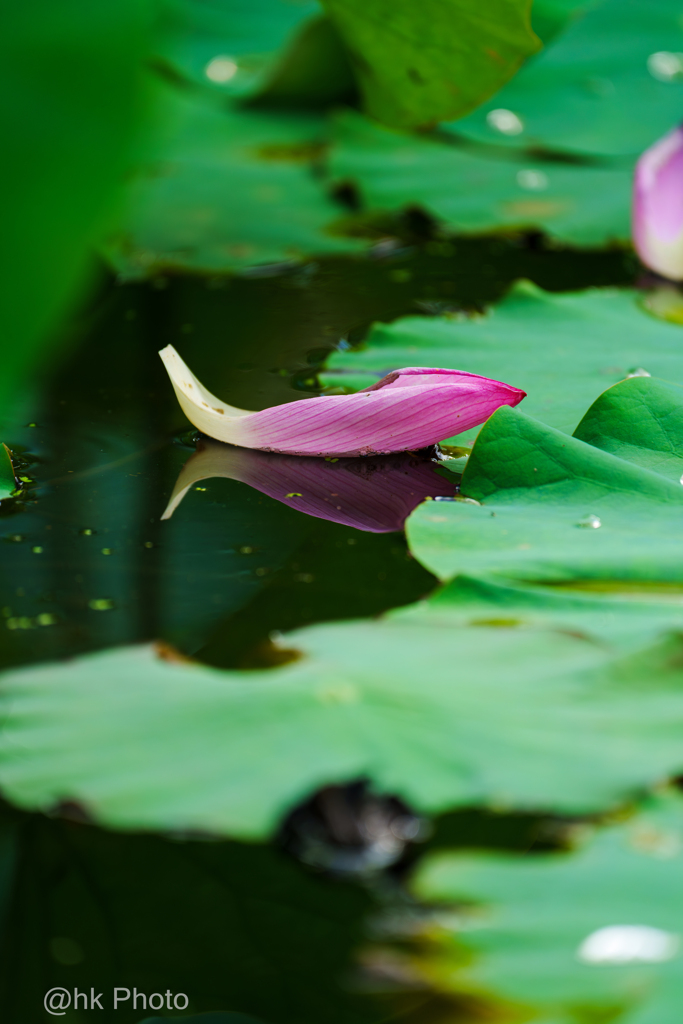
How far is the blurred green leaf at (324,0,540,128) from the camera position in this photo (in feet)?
3.92

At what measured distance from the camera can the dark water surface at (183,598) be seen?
51cm

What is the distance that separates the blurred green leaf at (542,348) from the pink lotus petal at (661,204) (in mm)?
211

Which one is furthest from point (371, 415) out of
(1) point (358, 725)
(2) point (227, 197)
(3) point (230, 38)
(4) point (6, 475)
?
(3) point (230, 38)

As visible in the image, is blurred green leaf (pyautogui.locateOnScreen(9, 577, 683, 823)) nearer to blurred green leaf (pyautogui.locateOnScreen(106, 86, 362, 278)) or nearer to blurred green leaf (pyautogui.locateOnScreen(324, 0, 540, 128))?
blurred green leaf (pyautogui.locateOnScreen(324, 0, 540, 128))

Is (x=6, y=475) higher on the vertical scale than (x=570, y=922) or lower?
higher

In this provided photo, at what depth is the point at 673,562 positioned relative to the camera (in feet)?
2.38

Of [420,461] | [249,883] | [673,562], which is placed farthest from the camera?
[420,461]

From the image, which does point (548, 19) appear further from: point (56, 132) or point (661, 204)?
point (56, 132)

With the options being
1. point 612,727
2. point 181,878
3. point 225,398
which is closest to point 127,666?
point 181,878

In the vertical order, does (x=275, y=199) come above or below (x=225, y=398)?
above

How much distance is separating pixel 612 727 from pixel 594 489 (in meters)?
0.35

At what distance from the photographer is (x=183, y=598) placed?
778 millimetres

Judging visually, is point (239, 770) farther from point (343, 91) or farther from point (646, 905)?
point (343, 91)

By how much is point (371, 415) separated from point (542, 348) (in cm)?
38
